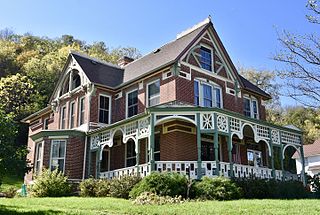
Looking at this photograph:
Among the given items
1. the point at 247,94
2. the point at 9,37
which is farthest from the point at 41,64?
the point at 247,94

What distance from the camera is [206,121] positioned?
17.6 m

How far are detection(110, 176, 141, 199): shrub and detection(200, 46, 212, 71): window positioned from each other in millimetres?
9209

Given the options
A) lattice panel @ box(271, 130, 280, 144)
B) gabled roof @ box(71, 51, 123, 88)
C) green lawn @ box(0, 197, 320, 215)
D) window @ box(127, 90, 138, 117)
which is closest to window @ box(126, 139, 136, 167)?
window @ box(127, 90, 138, 117)

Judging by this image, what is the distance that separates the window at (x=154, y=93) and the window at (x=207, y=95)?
225 centimetres

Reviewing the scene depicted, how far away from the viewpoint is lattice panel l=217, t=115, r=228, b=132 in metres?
17.7

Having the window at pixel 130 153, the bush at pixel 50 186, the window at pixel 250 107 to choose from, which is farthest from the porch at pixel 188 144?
the window at pixel 250 107

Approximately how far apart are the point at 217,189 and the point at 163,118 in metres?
4.38

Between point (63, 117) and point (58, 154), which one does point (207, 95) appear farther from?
point (63, 117)

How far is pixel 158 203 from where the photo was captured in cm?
1395

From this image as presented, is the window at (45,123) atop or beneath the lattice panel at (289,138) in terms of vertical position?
atop

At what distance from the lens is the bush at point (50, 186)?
19.3 m

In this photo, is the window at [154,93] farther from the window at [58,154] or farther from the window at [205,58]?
the window at [58,154]

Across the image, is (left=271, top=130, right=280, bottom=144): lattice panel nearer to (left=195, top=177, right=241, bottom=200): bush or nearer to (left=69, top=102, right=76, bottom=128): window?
(left=195, top=177, right=241, bottom=200): bush

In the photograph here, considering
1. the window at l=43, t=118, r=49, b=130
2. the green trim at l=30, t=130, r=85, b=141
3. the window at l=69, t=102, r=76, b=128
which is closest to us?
the green trim at l=30, t=130, r=85, b=141
